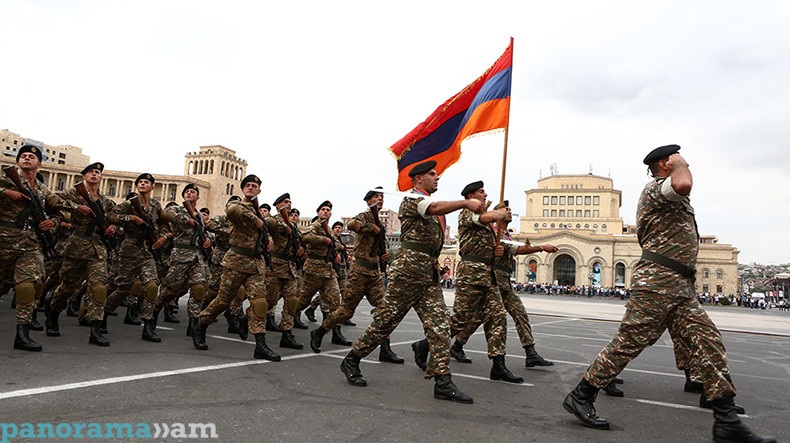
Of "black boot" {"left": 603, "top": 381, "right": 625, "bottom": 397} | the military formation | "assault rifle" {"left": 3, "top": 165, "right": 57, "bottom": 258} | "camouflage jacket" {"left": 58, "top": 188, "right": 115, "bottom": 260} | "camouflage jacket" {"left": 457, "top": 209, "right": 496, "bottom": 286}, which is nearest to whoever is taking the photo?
the military formation

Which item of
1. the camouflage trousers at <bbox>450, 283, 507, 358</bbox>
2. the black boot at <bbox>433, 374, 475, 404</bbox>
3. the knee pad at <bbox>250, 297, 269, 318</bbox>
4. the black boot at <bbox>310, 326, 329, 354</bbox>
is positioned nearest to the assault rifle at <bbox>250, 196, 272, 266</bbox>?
the knee pad at <bbox>250, 297, 269, 318</bbox>

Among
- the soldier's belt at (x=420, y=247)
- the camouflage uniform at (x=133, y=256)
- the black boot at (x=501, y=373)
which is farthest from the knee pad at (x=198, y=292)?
the black boot at (x=501, y=373)

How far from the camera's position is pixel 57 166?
90.8 metres

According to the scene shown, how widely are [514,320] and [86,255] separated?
545 centimetres

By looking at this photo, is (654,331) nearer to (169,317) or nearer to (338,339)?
(338,339)

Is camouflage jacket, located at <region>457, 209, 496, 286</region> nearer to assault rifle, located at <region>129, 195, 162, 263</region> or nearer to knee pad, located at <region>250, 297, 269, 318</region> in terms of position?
knee pad, located at <region>250, 297, 269, 318</region>

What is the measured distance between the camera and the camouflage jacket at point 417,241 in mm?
4594

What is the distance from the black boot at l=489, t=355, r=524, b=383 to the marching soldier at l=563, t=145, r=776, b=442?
1314mm

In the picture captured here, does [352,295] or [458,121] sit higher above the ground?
[458,121]

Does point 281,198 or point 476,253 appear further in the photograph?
point 281,198

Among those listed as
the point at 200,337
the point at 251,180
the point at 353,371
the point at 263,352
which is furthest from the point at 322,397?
the point at 251,180

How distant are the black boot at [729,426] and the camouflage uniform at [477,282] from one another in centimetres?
219

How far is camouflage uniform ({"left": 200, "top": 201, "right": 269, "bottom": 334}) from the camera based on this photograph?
5.83m

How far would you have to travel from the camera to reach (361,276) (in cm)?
625
